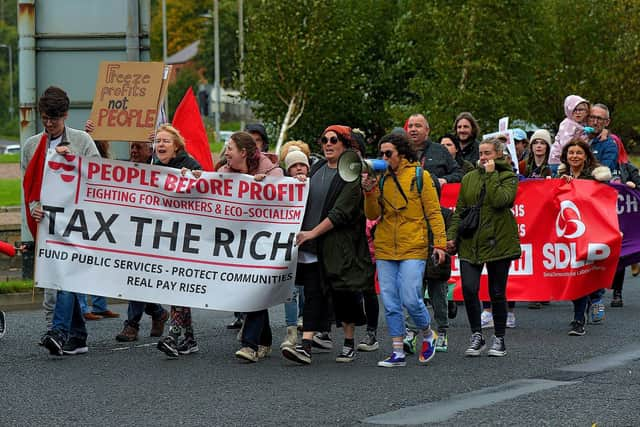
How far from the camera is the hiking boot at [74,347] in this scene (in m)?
10.7

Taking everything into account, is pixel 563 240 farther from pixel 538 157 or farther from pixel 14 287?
pixel 14 287

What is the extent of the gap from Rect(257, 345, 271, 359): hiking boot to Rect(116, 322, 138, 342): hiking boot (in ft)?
4.78

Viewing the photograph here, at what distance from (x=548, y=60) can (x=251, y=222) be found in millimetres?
39068

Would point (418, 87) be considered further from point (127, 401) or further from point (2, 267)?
point (127, 401)

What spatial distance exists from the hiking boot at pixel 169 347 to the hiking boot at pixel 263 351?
654 millimetres

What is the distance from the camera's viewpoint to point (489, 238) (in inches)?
421

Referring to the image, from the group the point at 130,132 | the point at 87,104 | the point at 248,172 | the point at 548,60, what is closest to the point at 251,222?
the point at 248,172

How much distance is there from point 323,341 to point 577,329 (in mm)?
2497

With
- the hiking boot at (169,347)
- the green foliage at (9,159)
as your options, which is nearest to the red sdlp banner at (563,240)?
the hiking boot at (169,347)

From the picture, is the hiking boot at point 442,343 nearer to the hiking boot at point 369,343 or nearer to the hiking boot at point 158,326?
the hiking boot at point 369,343

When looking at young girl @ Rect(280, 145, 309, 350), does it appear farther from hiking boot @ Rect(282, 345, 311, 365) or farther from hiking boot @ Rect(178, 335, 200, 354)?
hiking boot @ Rect(178, 335, 200, 354)

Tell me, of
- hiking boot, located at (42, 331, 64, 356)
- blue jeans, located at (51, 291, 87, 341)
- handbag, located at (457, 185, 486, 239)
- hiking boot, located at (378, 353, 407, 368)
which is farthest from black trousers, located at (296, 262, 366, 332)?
hiking boot, located at (42, 331, 64, 356)

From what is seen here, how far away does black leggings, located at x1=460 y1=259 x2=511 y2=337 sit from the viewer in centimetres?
1073

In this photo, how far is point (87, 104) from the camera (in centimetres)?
1736
